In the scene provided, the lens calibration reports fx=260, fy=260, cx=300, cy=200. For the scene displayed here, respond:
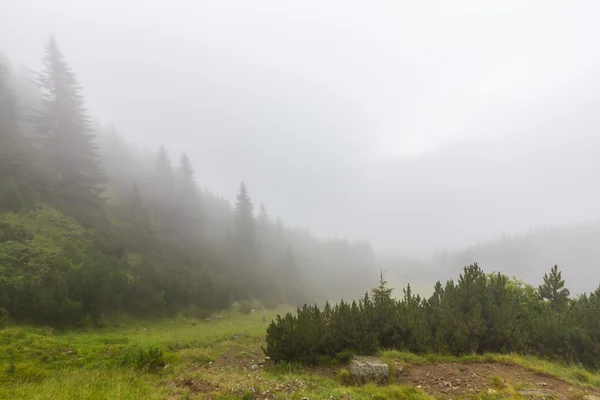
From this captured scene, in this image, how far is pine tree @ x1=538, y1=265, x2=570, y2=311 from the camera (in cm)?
1731

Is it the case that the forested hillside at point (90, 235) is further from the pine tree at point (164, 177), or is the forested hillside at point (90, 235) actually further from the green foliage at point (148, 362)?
the green foliage at point (148, 362)

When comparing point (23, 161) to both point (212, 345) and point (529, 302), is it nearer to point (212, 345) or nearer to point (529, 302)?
point (212, 345)

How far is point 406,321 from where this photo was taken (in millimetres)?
12781

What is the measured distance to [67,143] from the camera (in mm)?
28531

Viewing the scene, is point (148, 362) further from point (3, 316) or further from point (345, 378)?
point (3, 316)

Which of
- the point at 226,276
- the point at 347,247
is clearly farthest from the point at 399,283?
the point at 226,276

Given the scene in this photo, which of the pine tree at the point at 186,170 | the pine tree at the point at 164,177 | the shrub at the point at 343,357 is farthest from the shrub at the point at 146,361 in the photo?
the pine tree at the point at 186,170

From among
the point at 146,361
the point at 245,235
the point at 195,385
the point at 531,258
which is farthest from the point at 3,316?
the point at 531,258

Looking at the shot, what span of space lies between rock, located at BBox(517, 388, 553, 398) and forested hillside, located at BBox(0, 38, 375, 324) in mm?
19884

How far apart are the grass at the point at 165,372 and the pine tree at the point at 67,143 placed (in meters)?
17.2

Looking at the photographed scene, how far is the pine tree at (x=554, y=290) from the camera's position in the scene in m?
17.3

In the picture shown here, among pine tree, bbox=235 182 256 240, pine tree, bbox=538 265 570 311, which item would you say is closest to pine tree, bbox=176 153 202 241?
pine tree, bbox=235 182 256 240

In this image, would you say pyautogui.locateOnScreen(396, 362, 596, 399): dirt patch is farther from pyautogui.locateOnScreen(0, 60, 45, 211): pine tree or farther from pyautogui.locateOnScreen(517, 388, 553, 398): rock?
pyautogui.locateOnScreen(0, 60, 45, 211): pine tree

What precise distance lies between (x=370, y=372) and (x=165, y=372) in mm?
7361
